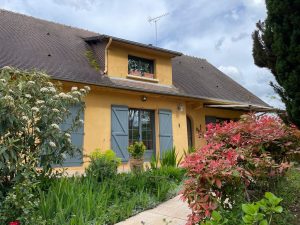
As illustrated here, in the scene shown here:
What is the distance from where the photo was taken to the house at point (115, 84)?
11.5 m

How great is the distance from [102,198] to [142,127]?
780 centimetres

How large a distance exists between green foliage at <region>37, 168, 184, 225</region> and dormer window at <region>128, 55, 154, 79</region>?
24.0 ft

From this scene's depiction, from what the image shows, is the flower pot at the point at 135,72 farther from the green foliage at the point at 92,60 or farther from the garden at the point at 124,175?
the garden at the point at 124,175

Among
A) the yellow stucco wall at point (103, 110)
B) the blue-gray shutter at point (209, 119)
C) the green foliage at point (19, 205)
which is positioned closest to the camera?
the green foliage at point (19, 205)

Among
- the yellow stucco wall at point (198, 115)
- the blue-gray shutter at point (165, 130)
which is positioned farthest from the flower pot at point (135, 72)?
the yellow stucco wall at point (198, 115)

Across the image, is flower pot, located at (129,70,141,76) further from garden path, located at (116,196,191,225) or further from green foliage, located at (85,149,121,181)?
garden path, located at (116,196,191,225)

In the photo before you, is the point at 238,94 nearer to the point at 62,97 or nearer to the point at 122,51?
the point at 122,51

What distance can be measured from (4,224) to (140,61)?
34.4 ft

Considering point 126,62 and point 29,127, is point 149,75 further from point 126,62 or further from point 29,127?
point 29,127

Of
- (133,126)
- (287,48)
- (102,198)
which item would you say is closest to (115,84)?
(133,126)

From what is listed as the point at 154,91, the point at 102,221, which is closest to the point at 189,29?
the point at 154,91

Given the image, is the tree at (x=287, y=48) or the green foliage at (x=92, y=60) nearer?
the tree at (x=287, y=48)

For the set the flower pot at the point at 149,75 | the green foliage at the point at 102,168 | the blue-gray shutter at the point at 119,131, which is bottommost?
the green foliage at the point at 102,168

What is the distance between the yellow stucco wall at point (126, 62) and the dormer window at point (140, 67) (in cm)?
20
